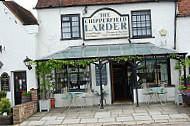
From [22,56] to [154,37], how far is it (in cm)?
746

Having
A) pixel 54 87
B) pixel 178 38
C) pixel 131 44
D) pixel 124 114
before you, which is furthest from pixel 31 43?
pixel 178 38

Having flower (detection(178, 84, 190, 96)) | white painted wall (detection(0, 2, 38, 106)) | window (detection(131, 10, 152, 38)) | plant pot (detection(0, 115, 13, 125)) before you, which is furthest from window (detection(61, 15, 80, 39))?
flower (detection(178, 84, 190, 96))

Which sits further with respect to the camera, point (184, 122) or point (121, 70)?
point (121, 70)

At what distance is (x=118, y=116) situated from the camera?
10117mm

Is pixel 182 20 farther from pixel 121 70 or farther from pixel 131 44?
pixel 121 70

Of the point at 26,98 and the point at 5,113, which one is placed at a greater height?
the point at 26,98

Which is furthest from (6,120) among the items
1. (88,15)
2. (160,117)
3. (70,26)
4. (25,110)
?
(88,15)

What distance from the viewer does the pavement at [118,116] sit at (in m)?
9.24

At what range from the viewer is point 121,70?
15086mm

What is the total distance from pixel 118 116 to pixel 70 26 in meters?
6.15

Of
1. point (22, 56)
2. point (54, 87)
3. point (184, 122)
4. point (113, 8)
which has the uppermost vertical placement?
point (113, 8)

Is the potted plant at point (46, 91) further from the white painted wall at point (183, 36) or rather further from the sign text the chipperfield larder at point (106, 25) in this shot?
the white painted wall at point (183, 36)

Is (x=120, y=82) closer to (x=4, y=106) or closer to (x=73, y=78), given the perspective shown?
(x=73, y=78)

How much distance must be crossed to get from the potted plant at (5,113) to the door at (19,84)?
3028 mm
